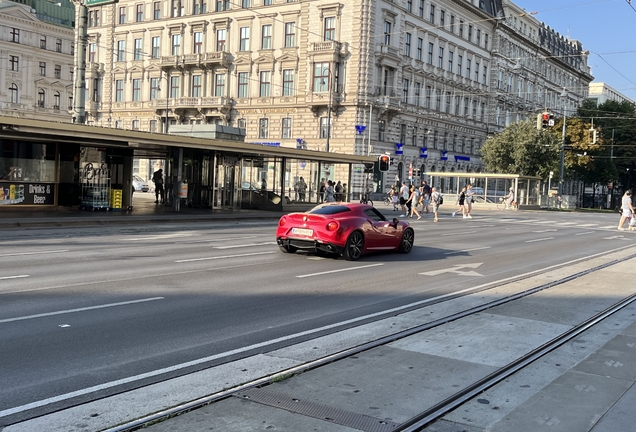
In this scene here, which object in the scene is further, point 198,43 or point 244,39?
point 198,43

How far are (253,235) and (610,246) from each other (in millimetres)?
12457

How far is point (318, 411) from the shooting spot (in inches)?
204

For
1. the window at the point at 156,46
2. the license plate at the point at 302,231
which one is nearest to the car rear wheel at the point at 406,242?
the license plate at the point at 302,231

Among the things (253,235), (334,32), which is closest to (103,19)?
(334,32)

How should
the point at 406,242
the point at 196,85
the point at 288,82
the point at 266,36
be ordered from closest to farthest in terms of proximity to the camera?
1. the point at 406,242
2. the point at 288,82
3. the point at 266,36
4. the point at 196,85

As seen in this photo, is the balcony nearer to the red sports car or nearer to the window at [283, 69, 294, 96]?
the window at [283, 69, 294, 96]

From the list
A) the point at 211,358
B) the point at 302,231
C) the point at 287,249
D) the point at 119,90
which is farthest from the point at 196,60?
the point at 211,358

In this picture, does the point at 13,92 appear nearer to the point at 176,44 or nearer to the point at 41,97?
the point at 41,97

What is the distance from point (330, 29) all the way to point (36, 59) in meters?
36.0

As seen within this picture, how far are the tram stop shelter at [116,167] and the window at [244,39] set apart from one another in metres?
32.6

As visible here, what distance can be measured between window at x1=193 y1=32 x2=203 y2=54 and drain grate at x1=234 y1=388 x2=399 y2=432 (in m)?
69.1

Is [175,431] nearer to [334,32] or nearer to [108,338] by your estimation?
[108,338]

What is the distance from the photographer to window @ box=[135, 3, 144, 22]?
7512cm

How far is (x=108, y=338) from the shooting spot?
7.21 meters
